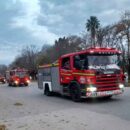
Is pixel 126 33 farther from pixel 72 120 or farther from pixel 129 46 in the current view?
pixel 72 120

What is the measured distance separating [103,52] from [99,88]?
184 centimetres

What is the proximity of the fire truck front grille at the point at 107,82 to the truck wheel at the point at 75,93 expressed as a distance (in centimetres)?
134

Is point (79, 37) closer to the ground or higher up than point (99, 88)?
higher up

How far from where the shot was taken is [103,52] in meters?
17.5

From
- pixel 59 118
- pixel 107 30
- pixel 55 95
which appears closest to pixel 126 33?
pixel 107 30

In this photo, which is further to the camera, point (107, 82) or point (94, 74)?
point (107, 82)

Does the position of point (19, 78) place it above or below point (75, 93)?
above

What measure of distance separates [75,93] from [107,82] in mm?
2011

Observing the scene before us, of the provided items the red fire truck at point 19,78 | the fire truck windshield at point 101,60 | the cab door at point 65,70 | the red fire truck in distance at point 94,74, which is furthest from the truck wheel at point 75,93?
the red fire truck at point 19,78

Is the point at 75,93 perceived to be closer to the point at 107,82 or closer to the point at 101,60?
the point at 107,82

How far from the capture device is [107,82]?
56.7ft

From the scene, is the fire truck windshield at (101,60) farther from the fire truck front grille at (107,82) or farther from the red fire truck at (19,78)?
the red fire truck at (19,78)

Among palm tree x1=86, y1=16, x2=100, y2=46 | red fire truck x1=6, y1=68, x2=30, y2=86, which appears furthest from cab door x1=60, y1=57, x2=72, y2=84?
palm tree x1=86, y1=16, x2=100, y2=46

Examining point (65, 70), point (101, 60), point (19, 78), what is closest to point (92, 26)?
point (19, 78)
